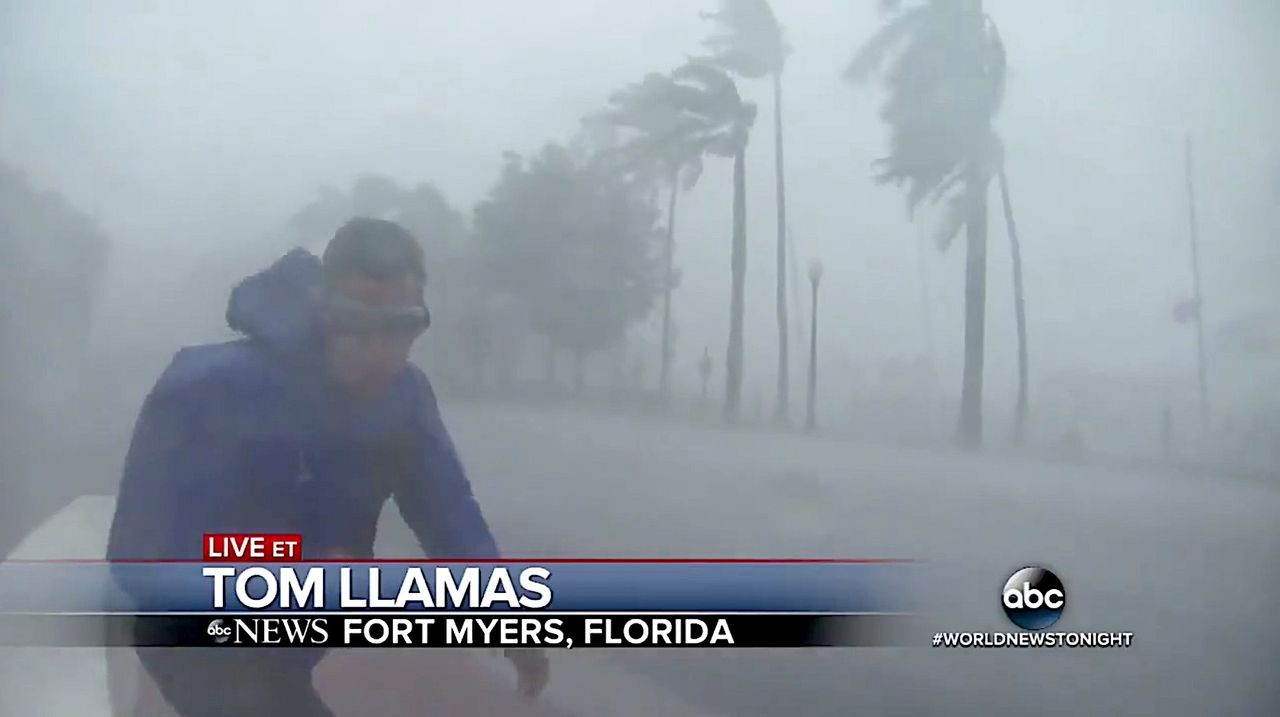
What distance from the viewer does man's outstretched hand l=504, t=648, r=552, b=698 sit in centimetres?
258

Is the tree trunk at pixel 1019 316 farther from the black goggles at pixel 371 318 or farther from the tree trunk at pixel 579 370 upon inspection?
the black goggles at pixel 371 318

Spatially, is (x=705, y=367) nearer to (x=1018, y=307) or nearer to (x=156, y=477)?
(x=1018, y=307)

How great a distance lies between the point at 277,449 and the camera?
246cm

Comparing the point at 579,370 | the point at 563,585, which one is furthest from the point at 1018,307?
the point at 563,585

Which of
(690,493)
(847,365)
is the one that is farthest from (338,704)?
(847,365)

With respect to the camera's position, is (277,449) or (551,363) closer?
(277,449)

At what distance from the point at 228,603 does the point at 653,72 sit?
4.95 feet

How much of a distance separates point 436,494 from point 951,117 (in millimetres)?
1417

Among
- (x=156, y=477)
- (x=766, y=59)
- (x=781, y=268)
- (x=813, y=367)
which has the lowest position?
(x=156, y=477)

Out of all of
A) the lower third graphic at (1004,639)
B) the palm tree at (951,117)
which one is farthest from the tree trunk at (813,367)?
the lower third graphic at (1004,639)

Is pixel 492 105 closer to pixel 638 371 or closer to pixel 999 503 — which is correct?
pixel 638 371

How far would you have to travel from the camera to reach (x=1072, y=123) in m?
2.57

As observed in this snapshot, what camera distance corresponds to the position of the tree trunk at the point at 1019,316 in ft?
8.35

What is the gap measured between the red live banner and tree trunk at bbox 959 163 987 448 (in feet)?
4.93
